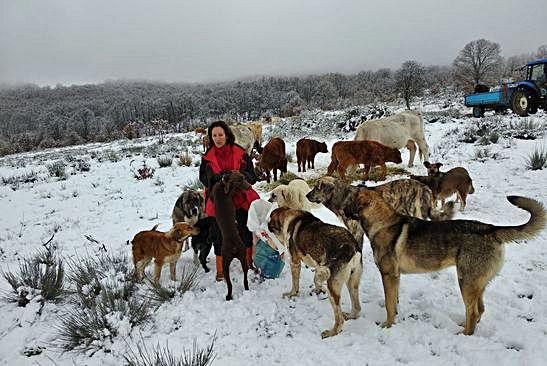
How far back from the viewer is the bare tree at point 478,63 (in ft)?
175

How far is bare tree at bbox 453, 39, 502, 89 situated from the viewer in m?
53.4

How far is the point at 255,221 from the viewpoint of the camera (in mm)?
4828

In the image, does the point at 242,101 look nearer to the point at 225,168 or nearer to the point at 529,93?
the point at 529,93

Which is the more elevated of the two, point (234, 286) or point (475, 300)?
point (475, 300)

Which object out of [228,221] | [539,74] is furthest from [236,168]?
[539,74]

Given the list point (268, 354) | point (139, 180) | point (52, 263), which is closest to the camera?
point (268, 354)

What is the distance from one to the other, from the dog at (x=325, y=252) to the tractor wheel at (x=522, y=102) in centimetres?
2197

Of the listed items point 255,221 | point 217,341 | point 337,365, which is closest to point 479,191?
point 255,221

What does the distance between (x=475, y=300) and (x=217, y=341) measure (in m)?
2.74

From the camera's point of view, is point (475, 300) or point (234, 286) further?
point (234, 286)

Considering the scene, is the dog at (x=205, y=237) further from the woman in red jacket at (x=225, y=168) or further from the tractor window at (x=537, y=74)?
the tractor window at (x=537, y=74)

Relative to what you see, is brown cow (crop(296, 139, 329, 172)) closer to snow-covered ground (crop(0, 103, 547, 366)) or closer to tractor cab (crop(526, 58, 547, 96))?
snow-covered ground (crop(0, 103, 547, 366))

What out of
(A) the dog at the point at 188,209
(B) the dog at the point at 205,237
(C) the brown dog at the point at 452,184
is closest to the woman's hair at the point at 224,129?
(A) the dog at the point at 188,209

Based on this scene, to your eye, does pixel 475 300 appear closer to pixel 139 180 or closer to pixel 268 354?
pixel 268 354
